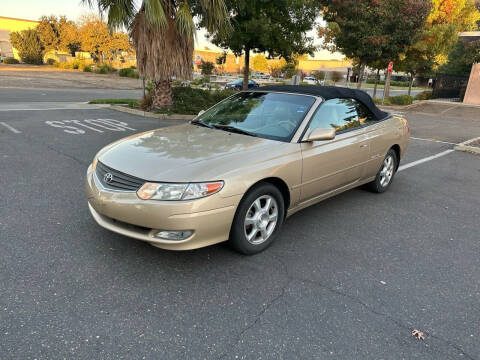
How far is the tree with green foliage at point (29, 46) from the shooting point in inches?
2066

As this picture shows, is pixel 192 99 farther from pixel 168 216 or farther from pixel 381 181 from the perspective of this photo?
pixel 168 216

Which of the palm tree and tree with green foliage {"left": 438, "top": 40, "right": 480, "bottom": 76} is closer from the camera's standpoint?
the palm tree

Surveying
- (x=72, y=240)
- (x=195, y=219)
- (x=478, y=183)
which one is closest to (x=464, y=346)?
(x=195, y=219)

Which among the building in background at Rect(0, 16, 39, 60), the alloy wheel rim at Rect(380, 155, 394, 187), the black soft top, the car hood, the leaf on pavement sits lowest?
the leaf on pavement

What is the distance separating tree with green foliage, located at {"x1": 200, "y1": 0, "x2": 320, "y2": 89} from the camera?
12883mm

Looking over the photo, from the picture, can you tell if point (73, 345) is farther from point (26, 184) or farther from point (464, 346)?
point (26, 184)

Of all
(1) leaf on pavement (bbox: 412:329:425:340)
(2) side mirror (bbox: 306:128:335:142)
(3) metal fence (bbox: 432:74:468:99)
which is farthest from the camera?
(3) metal fence (bbox: 432:74:468:99)

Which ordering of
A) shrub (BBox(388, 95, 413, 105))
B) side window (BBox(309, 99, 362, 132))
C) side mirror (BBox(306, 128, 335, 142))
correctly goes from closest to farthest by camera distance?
side mirror (BBox(306, 128, 335, 142))
side window (BBox(309, 99, 362, 132))
shrub (BBox(388, 95, 413, 105))

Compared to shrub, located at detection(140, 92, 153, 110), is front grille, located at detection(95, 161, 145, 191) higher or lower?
higher

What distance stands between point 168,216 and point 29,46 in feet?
203

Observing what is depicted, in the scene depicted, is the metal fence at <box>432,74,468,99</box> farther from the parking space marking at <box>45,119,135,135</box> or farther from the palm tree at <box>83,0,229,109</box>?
the parking space marking at <box>45,119,135,135</box>

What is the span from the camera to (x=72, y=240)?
11.4ft

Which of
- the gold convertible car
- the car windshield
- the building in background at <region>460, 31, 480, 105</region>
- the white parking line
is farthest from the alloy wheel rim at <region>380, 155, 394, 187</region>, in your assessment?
the building in background at <region>460, 31, 480, 105</region>

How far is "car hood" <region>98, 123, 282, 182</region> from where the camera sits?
9.75ft
